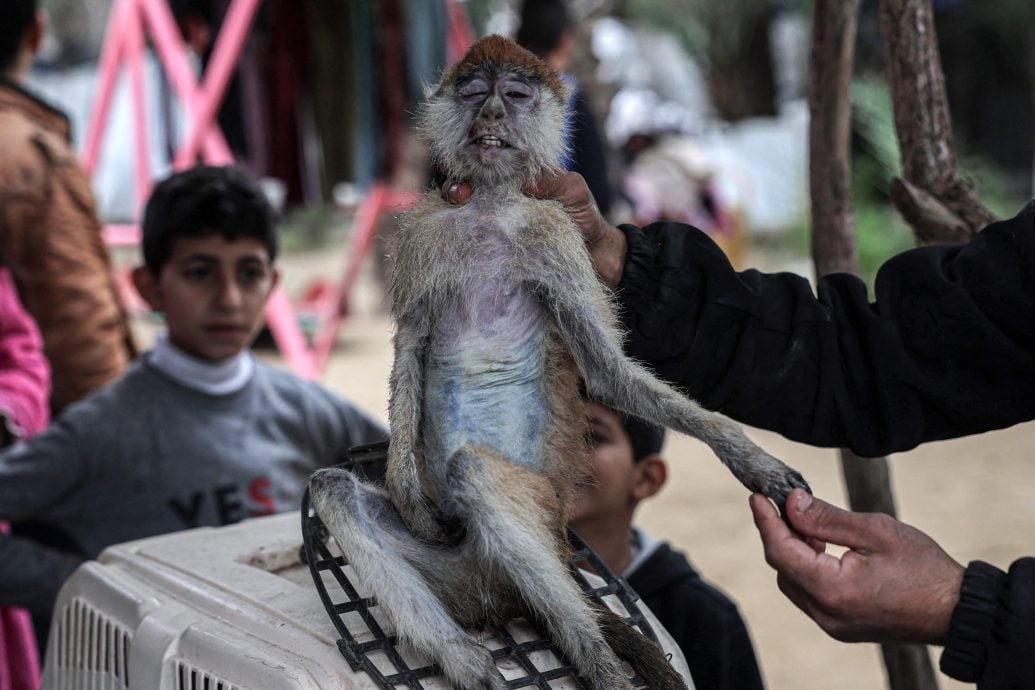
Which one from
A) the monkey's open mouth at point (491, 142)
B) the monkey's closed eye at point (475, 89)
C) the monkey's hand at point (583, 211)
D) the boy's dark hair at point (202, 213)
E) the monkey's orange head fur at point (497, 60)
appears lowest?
the boy's dark hair at point (202, 213)

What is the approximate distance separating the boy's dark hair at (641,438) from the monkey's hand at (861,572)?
90 cm

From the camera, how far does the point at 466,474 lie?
1.51 metres

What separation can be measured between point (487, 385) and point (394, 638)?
1.28 ft

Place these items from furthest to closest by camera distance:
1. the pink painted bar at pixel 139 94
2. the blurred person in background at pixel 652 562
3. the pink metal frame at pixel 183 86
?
1. the pink painted bar at pixel 139 94
2. the pink metal frame at pixel 183 86
3. the blurred person in background at pixel 652 562

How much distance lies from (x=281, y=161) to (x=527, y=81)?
4.83 metres

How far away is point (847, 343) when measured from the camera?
1.84m

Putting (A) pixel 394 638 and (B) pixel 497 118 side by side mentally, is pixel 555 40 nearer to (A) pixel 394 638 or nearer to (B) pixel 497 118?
(B) pixel 497 118

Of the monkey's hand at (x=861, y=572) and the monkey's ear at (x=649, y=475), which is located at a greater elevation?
the monkey's hand at (x=861, y=572)

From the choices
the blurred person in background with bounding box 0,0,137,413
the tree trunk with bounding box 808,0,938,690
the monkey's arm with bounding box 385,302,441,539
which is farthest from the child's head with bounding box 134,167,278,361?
the tree trunk with bounding box 808,0,938,690

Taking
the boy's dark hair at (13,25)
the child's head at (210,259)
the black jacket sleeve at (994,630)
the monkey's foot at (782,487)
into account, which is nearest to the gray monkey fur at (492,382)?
the monkey's foot at (782,487)

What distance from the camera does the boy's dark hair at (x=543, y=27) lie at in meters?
4.81

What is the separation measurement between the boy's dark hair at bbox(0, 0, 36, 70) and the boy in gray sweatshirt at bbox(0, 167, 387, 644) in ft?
3.24

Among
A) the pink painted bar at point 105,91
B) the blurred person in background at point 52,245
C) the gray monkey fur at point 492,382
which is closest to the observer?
the gray monkey fur at point 492,382

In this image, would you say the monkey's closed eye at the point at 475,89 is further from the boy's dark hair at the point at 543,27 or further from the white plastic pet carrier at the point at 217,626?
the boy's dark hair at the point at 543,27
